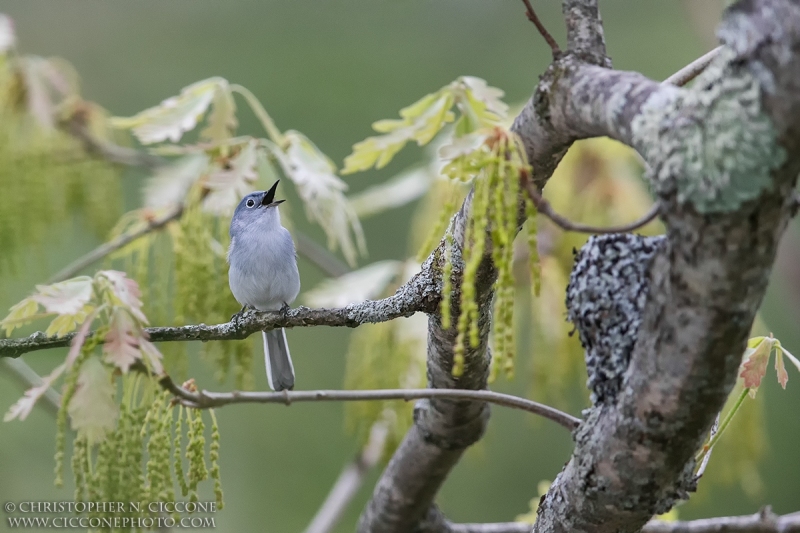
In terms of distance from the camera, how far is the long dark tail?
2580 mm

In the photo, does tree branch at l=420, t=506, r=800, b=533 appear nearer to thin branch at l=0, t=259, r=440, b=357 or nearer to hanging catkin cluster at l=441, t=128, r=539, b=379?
thin branch at l=0, t=259, r=440, b=357

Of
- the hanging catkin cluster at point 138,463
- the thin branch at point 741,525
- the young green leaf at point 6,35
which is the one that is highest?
the young green leaf at point 6,35

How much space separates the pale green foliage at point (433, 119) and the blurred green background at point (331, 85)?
3373 mm

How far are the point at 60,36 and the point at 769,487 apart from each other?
6.50 m

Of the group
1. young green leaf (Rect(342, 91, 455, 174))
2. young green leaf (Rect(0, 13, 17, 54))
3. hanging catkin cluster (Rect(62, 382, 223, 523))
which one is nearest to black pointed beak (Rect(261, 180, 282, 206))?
young green leaf (Rect(342, 91, 455, 174))

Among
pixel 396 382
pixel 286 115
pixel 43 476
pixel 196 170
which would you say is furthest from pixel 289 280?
pixel 286 115

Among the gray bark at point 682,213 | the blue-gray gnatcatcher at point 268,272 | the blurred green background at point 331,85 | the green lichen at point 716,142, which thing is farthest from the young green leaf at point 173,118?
the blurred green background at point 331,85

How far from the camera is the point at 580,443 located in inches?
46.6

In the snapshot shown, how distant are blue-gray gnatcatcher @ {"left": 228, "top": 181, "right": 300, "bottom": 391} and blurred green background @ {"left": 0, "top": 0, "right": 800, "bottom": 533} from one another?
2192mm

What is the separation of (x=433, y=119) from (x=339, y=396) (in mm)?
630

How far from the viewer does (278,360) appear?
8.70 feet

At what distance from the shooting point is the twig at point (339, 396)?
4.07ft

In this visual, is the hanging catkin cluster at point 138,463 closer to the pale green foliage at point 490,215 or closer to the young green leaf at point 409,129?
the pale green foliage at point 490,215

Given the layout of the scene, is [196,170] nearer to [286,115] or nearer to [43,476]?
[43,476]
